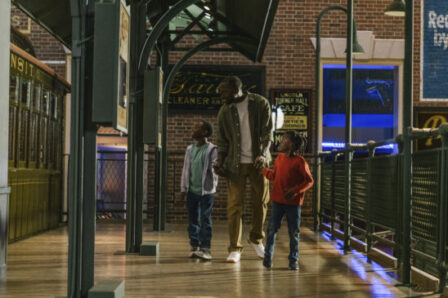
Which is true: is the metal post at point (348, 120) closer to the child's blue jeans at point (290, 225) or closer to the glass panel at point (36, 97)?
the child's blue jeans at point (290, 225)

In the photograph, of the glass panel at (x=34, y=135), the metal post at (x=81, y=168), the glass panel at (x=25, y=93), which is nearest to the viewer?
the metal post at (x=81, y=168)

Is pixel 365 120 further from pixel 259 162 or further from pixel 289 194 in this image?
pixel 289 194

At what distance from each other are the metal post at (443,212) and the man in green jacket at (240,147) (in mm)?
2064

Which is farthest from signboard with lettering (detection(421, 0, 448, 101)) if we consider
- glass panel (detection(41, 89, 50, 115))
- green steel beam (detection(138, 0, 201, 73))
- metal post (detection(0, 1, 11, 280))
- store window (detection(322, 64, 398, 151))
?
metal post (detection(0, 1, 11, 280))

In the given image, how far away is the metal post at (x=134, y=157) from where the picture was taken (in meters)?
7.59

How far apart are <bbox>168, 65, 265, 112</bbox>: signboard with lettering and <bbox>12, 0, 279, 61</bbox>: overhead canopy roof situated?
2.80 meters

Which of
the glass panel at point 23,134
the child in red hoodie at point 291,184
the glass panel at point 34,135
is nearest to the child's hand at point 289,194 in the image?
the child in red hoodie at point 291,184

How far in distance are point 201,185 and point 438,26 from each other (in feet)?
31.8

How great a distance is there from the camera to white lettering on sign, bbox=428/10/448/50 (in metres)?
15.1

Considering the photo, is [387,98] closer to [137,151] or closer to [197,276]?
[137,151]

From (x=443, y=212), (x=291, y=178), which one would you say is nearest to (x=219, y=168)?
(x=291, y=178)

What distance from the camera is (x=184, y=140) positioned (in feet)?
47.7

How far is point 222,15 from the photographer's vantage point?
1055cm

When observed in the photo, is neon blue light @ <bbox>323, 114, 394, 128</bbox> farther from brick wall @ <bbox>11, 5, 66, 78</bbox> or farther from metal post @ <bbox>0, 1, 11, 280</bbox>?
metal post @ <bbox>0, 1, 11, 280</bbox>
